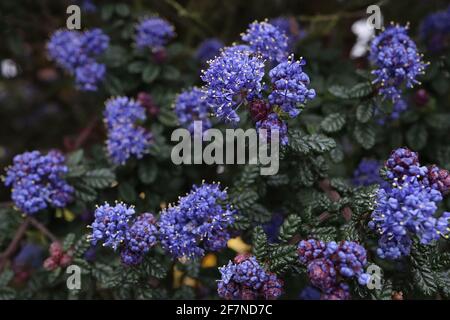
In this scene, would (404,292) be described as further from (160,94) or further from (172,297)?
(160,94)

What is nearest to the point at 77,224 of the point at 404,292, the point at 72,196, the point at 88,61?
the point at 72,196

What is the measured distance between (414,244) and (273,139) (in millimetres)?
621

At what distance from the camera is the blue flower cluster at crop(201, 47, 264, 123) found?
2.02m

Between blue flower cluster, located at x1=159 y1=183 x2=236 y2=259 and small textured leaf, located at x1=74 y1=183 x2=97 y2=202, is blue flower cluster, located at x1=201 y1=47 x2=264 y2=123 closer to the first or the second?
blue flower cluster, located at x1=159 y1=183 x2=236 y2=259

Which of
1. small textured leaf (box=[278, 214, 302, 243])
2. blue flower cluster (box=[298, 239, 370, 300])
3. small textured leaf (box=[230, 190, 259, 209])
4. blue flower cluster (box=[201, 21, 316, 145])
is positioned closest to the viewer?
blue flower cluster (box=[298, 239, 370, 300])

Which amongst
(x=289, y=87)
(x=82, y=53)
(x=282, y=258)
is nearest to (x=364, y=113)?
(x=289, y=87)

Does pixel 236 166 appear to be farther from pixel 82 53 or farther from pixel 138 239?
pixel 82 53

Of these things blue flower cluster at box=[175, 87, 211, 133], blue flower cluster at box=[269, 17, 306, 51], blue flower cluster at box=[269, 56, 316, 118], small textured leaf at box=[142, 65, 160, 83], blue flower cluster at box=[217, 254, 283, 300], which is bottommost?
blue flower cluster at box=[217, 254, 283, 300]

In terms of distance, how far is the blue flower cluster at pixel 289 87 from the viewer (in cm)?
199

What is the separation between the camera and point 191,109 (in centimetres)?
268

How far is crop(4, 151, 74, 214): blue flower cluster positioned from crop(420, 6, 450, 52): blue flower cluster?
1.95 metres

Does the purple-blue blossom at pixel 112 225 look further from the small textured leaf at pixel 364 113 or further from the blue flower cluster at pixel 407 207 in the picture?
the small textured leaf at pixel 364 113

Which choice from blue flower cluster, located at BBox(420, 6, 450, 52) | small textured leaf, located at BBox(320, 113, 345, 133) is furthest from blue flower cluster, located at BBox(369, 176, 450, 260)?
blue flower cluster, located at BBox(420, 6, 450, 52)

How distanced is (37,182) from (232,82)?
3.65ft
